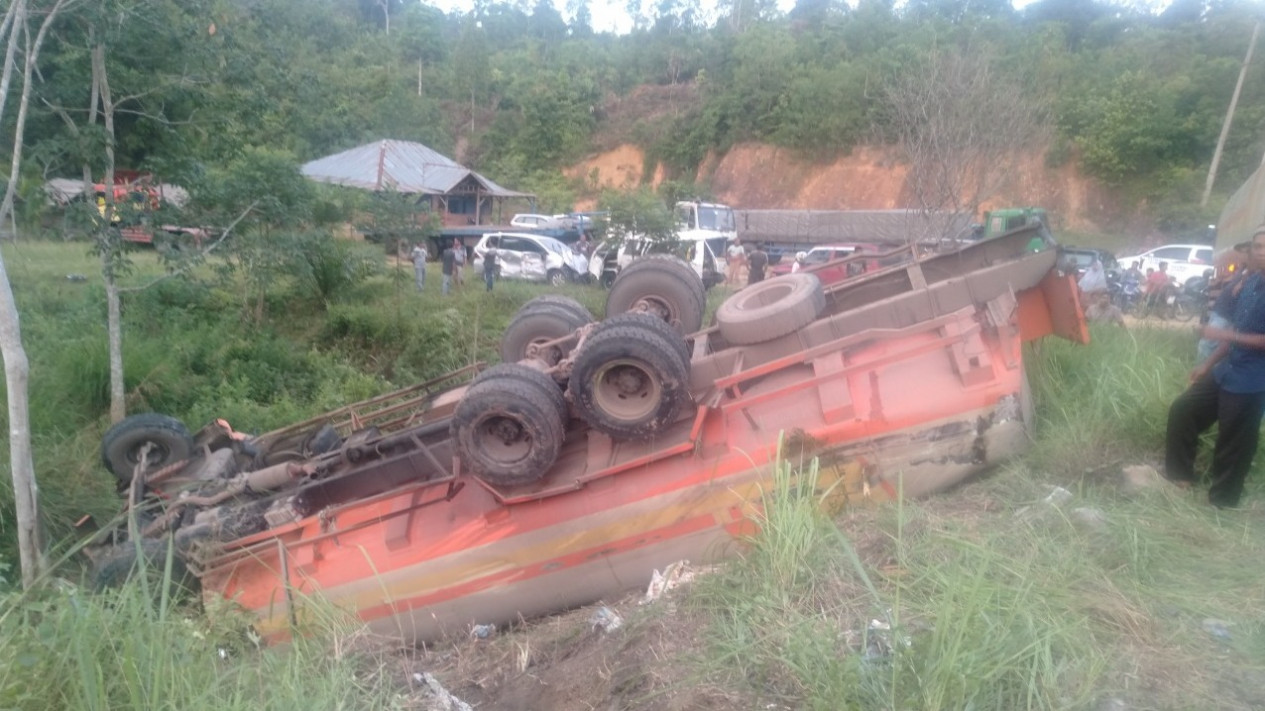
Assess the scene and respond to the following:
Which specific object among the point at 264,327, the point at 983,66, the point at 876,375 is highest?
the point at 983,66

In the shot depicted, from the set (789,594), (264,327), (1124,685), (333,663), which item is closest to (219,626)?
(333,663)

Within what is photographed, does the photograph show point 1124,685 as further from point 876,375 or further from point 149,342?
point 149,342

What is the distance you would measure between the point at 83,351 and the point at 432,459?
6227 mm

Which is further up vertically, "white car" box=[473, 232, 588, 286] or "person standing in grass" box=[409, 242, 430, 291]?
"person standing in grass" box=[409, 242, 430, 291]

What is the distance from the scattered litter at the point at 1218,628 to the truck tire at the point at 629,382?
238 cm

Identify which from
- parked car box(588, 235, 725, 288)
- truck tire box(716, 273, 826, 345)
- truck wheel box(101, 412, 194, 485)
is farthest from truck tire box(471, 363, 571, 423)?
parked car box(588, 235, 725, 288)

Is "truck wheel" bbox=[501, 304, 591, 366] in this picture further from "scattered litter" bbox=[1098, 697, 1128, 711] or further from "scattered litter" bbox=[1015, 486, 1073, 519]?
"scattered litter" bbox=[1098, 697, 1128, 711]

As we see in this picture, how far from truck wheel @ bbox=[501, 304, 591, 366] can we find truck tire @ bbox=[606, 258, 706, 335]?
1.06 ft

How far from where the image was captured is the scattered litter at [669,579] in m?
4.02

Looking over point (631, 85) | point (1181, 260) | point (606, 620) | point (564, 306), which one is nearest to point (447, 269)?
point (564, 306)

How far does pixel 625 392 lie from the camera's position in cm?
456

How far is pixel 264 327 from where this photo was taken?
12031mm

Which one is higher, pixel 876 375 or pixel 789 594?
pixel 876 375

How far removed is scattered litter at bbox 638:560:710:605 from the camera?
13.2 ft
